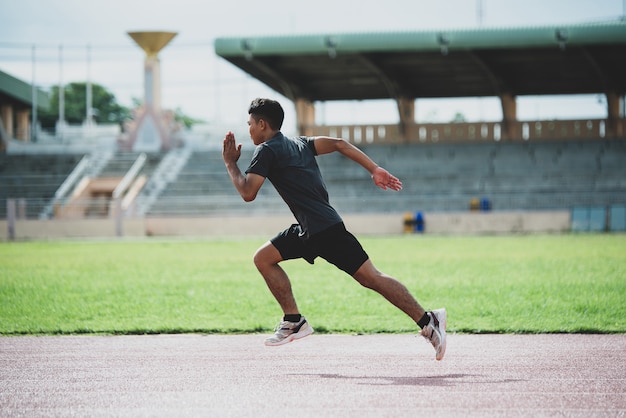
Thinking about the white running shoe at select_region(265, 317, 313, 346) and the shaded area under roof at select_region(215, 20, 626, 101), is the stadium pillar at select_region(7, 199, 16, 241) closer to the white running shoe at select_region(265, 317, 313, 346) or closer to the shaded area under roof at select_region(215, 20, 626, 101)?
the shaded area under roof at select_region(215, 20, 626, 101)

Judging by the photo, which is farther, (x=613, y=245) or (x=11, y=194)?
(x=11, y=194)

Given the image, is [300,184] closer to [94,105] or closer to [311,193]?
[311,193]

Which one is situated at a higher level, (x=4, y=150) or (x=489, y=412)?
(x=4, y=150)

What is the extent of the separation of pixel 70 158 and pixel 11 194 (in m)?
6.03

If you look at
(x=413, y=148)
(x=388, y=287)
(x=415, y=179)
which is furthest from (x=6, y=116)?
(x=388, y=287)

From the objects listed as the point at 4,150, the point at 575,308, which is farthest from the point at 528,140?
the point at 575,308

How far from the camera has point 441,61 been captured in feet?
149

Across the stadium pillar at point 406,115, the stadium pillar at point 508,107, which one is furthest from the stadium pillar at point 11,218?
the stadium pillar at point 508,107

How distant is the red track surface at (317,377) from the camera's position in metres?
5.52

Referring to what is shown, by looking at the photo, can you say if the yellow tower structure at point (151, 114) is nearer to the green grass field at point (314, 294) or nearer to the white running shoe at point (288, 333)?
the green grass field at point (314, 294)

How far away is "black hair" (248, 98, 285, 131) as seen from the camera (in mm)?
7285

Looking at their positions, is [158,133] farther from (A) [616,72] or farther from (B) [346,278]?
(B) [346,278]

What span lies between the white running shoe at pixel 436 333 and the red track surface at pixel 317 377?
136mm

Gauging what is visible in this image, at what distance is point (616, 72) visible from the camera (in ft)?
152
